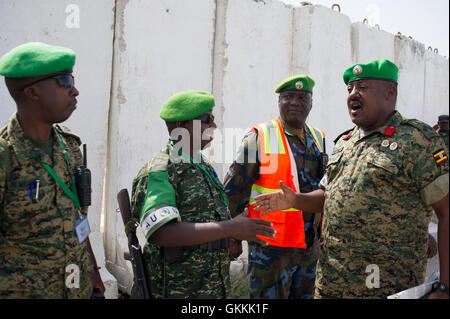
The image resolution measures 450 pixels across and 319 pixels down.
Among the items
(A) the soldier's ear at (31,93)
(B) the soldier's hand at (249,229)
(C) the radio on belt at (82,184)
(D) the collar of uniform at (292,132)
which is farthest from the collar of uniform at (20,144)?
(D) the collar of uniform at (292,132)

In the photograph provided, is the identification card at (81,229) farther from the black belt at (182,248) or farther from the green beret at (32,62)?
the green beret at (32,62)

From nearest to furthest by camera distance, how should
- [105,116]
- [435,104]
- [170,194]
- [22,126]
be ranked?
[22,126], [170,194], [105,116], [435,104]

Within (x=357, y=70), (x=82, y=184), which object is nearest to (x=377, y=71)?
(x=357, y=70)

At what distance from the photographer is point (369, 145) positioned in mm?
2365

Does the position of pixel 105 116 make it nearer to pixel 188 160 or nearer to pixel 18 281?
pixel 188 160

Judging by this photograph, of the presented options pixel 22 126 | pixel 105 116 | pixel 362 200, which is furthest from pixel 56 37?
pixel 362 200

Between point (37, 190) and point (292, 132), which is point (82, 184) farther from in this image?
point (292, 132)

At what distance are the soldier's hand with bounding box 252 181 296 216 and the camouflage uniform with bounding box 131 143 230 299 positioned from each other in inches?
16.9

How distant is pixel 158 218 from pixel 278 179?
4.81ft

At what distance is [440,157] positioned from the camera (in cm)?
208

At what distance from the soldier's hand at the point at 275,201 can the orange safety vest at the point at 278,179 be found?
0.51m

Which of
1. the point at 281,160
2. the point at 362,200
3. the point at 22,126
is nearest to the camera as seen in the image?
the point at 22,126

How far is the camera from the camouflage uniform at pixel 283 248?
316cm
